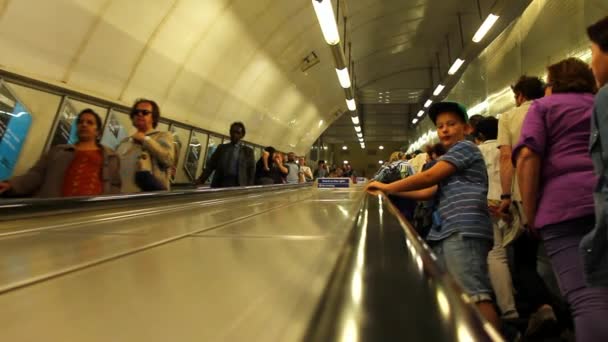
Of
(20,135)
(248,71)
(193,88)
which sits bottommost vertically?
(20,135)

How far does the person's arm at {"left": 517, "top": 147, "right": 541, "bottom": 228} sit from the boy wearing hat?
0.31 metres

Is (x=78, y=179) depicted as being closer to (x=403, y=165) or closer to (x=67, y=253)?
(x=67, y=253)

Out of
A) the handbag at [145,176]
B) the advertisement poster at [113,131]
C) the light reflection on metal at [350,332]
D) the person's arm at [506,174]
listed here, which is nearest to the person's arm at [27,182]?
the handbag at [145,176]

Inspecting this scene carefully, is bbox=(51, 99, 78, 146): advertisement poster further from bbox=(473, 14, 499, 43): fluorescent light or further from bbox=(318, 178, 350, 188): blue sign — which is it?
bbox=(473, 14, 499, 43): fluorescent light

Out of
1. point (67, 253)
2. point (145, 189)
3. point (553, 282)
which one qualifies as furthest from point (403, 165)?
point (67, 253)

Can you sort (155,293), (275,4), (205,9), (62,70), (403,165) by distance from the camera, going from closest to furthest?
Answer: (155,293)
(403,165)
(62,70)
(205,9)
(275,4)

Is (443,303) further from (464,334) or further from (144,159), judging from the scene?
(144,159)

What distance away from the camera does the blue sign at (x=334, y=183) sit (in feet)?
17.5

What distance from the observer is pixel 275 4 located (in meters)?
7.61

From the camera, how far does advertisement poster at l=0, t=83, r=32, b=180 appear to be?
426 cm

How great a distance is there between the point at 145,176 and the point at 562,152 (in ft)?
8.75

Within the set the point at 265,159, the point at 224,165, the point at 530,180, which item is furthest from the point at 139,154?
the point at 265,159

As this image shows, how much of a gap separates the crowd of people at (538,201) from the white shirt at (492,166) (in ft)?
0.12

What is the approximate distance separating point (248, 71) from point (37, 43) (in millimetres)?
5152
